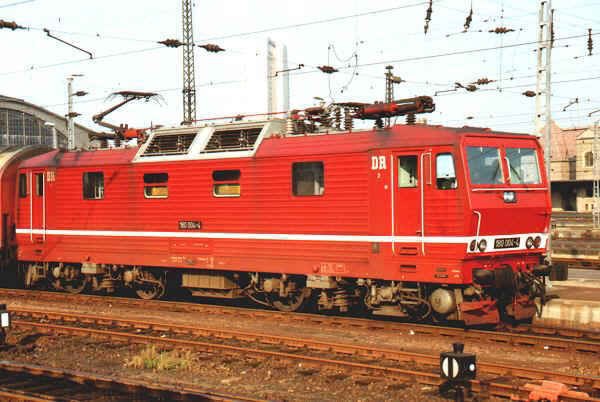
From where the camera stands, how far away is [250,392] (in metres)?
11.0

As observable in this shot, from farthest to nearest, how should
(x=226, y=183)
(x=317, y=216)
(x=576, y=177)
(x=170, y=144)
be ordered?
(x=576, y=177)
(x=170, y=144)
(x=226, y=183)
(x=317, y=216)

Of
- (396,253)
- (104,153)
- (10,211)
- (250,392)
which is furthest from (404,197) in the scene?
(10,211)

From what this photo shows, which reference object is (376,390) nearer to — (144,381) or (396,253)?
(144,381)

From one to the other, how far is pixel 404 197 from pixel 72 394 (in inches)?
302

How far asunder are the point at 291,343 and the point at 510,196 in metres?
5.46

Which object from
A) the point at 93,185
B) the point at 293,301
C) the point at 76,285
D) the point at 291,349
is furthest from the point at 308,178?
the point at 76,285

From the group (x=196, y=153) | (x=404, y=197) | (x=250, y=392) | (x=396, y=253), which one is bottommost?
(x=250, y=392)

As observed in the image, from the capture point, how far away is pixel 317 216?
54.2ft

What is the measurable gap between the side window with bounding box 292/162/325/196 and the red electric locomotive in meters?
0.03

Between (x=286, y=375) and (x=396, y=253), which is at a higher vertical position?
(x=396, y=253)

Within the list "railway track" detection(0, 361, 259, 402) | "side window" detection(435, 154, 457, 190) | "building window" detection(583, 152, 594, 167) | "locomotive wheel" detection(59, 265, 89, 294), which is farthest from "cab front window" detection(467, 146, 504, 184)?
"building window" detection(583, 152, 594, 167)

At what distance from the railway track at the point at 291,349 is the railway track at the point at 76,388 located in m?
2.69

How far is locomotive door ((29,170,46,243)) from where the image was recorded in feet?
72.6

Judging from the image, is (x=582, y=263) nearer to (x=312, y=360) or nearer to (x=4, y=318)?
(x=312, y=360)
